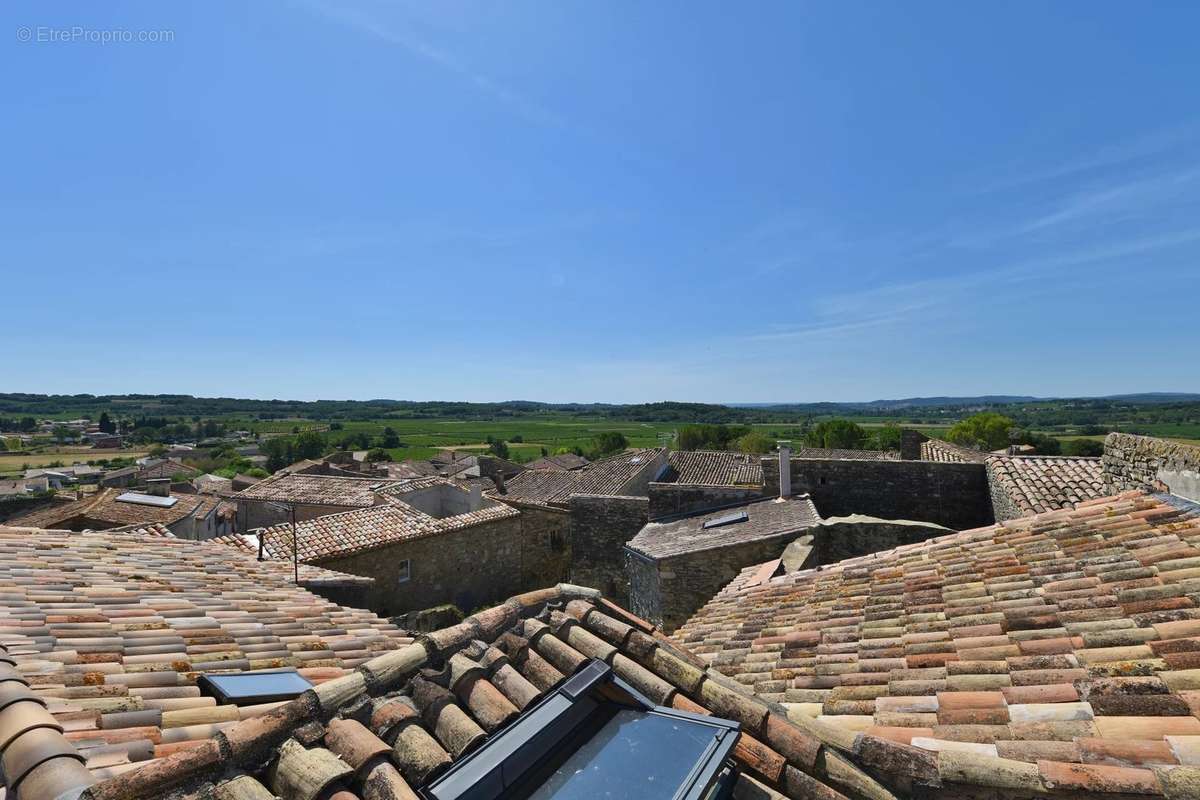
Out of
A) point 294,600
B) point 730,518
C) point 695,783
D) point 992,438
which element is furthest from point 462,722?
point 992,438

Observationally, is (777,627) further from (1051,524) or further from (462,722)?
(462,722)

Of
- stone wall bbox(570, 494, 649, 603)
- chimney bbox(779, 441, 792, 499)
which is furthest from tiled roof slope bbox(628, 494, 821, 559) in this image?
stone wall bbox(570, 494, 649, 603)

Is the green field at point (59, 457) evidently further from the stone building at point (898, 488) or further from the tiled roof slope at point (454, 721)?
the tiled roof slope at point (454, 721)

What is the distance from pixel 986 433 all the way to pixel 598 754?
53.8 metres

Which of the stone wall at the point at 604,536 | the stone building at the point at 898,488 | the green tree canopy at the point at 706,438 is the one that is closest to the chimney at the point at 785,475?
the stone building at the point at 898,488

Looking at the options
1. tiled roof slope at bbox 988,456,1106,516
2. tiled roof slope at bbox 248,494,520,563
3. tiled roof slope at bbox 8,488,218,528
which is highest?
tiled roof slope at bbox 988,456,1106,516

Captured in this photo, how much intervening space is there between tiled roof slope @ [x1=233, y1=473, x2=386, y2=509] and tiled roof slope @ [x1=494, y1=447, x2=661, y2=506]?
7.05 metres

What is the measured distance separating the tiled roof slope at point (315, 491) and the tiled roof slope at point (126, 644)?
44.9 feet

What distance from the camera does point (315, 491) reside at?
926 inches

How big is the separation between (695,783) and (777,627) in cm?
381

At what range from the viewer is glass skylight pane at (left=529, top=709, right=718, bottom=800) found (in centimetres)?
222

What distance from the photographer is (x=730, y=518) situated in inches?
476

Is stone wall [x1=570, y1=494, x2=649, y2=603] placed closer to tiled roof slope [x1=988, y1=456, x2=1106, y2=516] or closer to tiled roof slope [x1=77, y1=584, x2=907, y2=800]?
tiled roof slope [x1=988, y1=456, x2=1106, y2=516]

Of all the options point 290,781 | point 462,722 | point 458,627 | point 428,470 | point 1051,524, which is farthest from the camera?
point 428,470
